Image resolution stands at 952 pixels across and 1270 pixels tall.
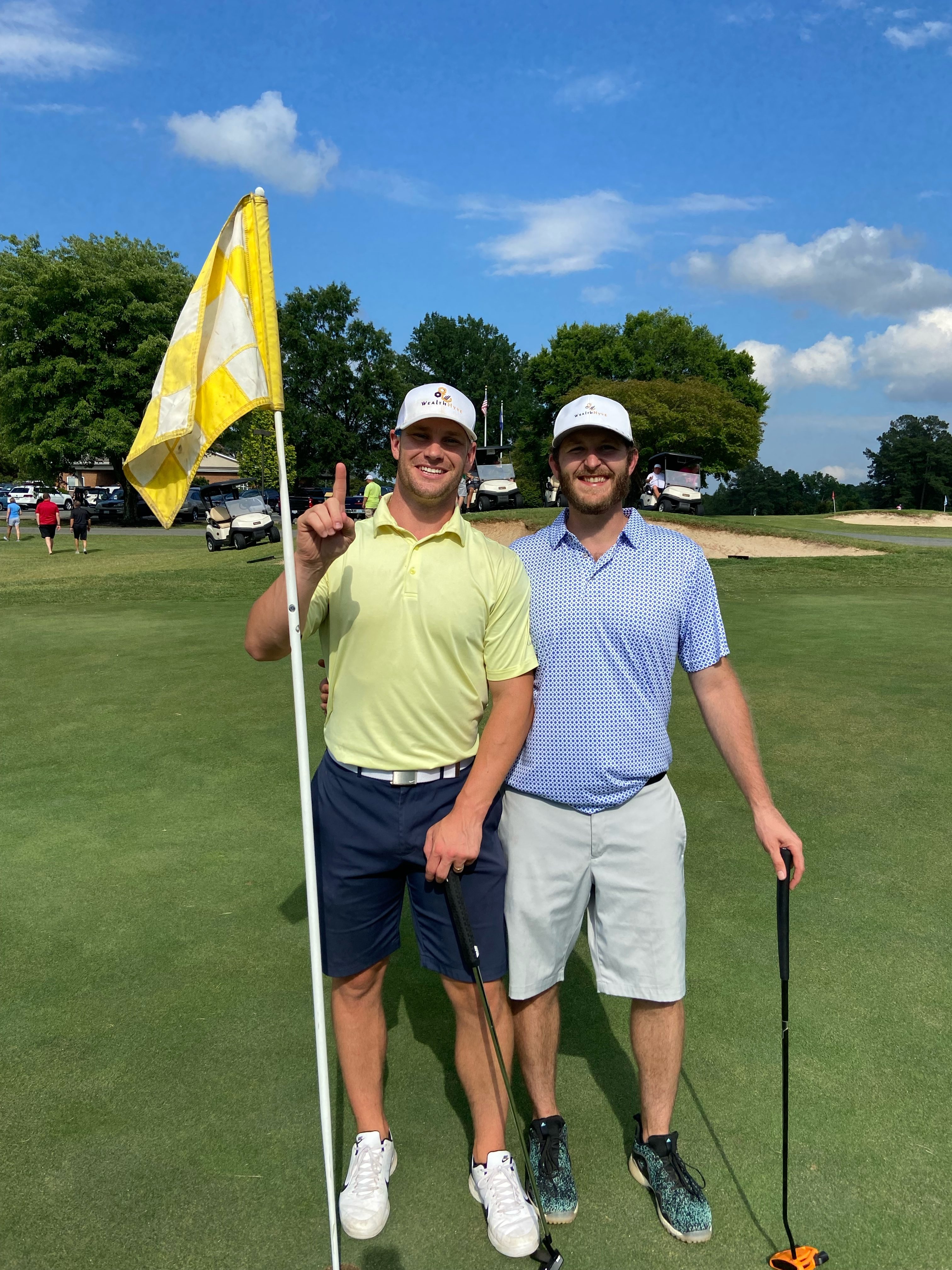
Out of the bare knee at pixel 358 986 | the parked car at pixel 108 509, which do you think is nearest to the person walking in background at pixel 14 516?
the parked car at pixel 108 509

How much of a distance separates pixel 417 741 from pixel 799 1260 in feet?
5.07

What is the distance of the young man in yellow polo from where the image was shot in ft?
7.94

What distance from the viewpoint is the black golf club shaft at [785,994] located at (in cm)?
225

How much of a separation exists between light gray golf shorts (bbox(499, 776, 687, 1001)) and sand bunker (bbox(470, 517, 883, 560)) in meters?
21.7

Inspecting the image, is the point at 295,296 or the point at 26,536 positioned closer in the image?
the point at 26,536

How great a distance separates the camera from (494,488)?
30969 millimetres

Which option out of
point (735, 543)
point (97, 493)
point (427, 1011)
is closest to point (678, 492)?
point (735, 543)

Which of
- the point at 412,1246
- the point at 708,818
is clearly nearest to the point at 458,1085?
the point at 412,1246

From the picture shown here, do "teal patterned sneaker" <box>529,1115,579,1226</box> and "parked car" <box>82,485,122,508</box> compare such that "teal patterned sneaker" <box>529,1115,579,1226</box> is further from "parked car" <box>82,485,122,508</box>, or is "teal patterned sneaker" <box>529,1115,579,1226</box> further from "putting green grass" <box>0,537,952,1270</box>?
"parked car" <box>82,485,122,508</box>

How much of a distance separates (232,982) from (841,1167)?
2.15 metres

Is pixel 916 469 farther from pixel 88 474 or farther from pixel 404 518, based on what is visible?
pixel 404 518

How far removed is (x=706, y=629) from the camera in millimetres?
2641

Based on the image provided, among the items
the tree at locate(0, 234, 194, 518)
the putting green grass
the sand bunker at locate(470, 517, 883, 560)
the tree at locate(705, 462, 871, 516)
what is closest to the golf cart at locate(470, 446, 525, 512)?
the sand bunker at locate(470, 517, 883, 560)

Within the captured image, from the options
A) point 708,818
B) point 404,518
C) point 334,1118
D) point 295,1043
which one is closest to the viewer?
point 404,518
